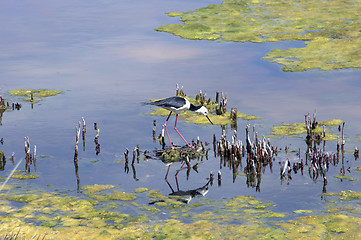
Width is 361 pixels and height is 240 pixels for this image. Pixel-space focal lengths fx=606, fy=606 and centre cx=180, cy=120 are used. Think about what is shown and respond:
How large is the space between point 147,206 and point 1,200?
2.82 meters

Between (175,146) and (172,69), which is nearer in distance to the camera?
(175,146)

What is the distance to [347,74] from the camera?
68.5 ft

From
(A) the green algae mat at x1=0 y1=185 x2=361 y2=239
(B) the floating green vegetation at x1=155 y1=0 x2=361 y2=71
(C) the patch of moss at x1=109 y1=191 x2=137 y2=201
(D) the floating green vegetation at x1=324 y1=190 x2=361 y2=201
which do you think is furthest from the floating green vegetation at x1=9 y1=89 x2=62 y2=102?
(D) the floating green vegetation at x1=324 y1=190 x2=361 y2=201

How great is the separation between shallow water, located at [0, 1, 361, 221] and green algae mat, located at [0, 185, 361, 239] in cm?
47

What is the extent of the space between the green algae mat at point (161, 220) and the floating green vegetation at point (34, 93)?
23.8 ft

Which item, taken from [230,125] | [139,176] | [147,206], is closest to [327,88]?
[230,125]

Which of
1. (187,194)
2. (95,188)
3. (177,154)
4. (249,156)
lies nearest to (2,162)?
(95,188)

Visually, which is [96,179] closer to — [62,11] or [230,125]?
[230,125]

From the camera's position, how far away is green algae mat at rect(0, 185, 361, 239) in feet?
33.0

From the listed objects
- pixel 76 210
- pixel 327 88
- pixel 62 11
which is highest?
pixel 62 11

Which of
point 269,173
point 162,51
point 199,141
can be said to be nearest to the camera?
point 269,173

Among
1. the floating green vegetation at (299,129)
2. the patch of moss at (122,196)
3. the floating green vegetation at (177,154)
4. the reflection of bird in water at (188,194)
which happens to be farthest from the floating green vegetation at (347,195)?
the patch of moss at (122,196)

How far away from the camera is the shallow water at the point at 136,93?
12.7 meters

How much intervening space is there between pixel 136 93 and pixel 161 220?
362 inches
